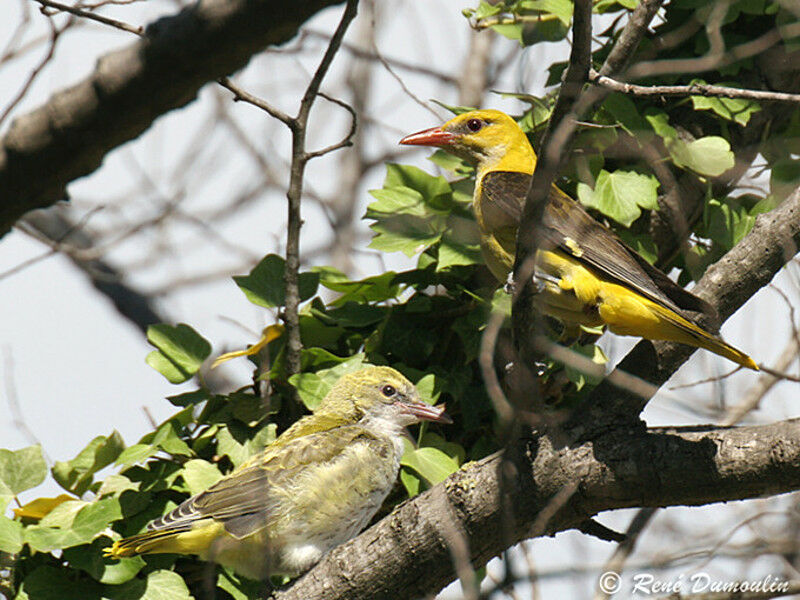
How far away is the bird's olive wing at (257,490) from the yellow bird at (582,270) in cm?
101

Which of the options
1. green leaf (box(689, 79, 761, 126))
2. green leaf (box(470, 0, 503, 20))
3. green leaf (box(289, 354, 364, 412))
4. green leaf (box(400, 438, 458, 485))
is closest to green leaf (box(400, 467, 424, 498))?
green leaf (box(400, 438, 458, 485))

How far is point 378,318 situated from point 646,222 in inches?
48.5

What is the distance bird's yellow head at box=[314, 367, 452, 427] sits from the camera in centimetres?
401

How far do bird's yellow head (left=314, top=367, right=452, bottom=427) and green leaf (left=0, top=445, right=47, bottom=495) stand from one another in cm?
110

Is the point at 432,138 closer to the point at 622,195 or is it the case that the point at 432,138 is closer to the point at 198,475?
the point at 622,195

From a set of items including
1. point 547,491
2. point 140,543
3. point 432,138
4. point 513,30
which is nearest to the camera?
point 547,491

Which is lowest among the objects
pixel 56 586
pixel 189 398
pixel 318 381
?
pixel 56 586

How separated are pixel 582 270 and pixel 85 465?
2.08 meters

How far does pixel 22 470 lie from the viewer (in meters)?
3.72

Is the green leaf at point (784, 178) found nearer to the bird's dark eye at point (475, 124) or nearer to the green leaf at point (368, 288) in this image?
the bird's dark eye at point (475, 124)

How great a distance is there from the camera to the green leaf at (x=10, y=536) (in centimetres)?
350

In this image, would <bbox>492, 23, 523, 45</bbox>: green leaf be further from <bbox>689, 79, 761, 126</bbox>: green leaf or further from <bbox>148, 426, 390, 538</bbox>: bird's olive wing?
<bbox>148, 426, 390, 538</bbox>: bird's olive wing

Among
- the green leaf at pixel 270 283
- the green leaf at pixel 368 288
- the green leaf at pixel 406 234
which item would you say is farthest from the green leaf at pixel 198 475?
the green leaf at pixel 406 234

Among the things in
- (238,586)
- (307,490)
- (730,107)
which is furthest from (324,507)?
(730,107)
